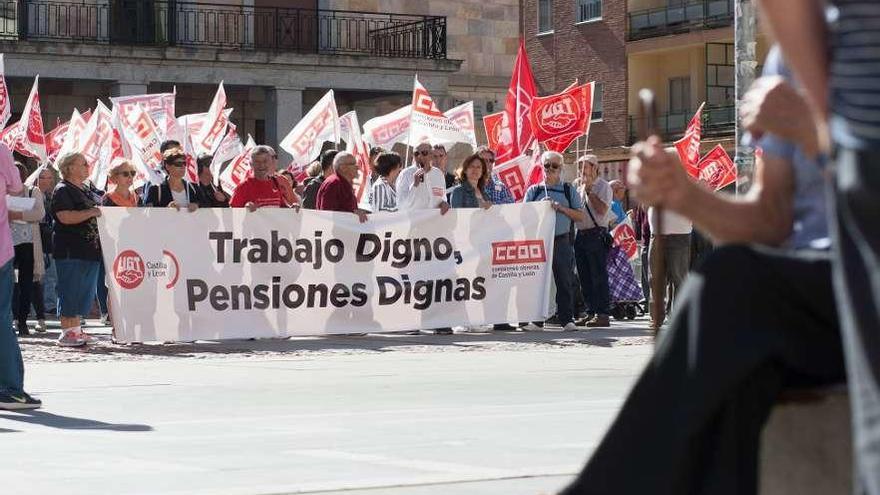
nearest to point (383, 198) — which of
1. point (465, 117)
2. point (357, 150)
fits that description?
point (465, 117)

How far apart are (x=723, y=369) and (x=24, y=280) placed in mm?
16278

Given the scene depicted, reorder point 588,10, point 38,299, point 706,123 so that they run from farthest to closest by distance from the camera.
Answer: point 588,10 → point 706,123 → point 38,299

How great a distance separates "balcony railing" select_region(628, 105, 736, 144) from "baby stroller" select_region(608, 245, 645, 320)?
2974cm

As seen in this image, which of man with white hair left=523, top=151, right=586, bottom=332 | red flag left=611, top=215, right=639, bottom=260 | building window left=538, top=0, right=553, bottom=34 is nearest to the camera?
man with white hair left=523, top=151, right=586, bottom=332

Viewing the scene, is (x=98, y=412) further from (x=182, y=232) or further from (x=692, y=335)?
(x=692, y=335)

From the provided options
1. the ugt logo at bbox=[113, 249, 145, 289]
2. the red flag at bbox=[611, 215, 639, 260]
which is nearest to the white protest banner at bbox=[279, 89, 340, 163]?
the red flag at bbox=[611, 215, 639, 260]

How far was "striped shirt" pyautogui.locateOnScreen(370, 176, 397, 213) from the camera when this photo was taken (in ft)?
63.8

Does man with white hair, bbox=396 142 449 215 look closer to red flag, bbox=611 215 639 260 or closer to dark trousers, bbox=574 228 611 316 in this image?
dark trousers, bbox=574 228 611 316

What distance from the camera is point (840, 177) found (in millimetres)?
3127

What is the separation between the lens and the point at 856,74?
315 centimetres

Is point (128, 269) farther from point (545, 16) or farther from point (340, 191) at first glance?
point (545, 16)

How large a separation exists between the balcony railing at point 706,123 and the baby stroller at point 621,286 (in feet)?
97.6

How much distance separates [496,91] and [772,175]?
140 feet

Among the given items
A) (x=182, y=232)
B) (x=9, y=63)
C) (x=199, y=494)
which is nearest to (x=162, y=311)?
(x=182, y=232)
